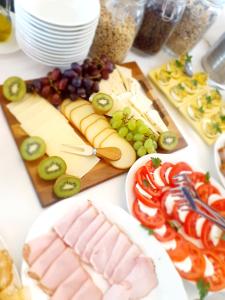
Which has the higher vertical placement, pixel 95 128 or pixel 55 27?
pixel 55 27

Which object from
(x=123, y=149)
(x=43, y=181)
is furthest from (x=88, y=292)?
(x=123, y=149)

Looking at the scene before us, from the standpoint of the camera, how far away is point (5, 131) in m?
0.81

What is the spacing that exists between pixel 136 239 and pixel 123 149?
0.80ft

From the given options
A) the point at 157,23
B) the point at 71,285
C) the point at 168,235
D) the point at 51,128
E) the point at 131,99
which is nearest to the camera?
the point at 71,285

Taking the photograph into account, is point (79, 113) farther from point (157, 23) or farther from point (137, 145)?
point (157, 23)

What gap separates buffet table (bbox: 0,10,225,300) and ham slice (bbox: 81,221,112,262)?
0.08m

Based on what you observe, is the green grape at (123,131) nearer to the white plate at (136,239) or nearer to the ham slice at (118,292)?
the white plate at (136,239)

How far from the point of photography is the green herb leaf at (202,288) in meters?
0.68

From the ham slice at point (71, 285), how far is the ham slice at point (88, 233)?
4cm

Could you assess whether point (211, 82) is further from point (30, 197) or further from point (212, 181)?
point (30, 197)

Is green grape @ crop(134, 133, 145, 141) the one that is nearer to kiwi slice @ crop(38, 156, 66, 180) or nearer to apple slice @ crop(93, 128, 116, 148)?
apple slice @ crop(93, 128, 116, 148)

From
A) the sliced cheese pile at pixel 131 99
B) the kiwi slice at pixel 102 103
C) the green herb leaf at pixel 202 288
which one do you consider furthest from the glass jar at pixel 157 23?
the green herb leaf at pixel 202 288

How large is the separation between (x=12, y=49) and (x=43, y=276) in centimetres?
63

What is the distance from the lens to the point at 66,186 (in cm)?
75
